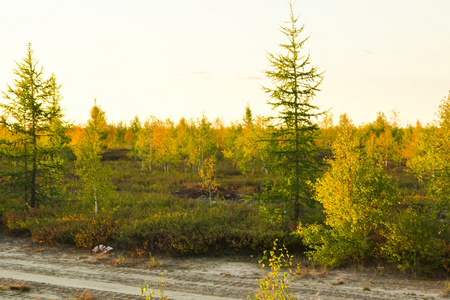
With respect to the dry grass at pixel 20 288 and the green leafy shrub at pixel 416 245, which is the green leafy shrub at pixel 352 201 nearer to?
the green leafy shrub at pixel 416 245

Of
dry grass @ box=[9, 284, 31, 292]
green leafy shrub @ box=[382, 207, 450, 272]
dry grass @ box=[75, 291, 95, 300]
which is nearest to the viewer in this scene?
dry grass @ box=[75, 291, 95, 300]

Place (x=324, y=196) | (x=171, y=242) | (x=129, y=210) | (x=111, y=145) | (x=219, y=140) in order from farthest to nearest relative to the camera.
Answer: (x=219, y=140), (x=111, y=145), (x=129, y=210), (x=171, y=242), (x=324, y=196)

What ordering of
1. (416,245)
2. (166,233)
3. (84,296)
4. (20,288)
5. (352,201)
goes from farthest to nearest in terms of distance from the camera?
(166,233)
(352,201)
(416,245)
(20,288)
(84,296)

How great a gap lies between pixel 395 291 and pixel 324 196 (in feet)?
12.2

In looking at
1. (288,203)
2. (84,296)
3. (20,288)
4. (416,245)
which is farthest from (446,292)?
(20,288)

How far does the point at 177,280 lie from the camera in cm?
1048

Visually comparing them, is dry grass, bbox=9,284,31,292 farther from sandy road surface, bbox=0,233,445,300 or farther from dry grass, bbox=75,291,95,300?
dry grass, bbox=75,291,95,300

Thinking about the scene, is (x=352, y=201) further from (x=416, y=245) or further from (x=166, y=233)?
(x=166, y=233)

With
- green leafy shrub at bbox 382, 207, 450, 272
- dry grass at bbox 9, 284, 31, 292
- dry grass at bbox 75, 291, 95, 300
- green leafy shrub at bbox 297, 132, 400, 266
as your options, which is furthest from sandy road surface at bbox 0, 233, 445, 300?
green leafy shrub at bbox 297, 132, 400, 266

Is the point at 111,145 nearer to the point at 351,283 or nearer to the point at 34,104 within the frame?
the point at 34,104

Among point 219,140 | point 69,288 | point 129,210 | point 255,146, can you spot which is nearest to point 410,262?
point 69,288

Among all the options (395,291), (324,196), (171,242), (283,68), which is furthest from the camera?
(283,68)

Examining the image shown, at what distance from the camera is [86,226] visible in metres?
15.5

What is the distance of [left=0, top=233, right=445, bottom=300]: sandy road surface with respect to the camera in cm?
917
